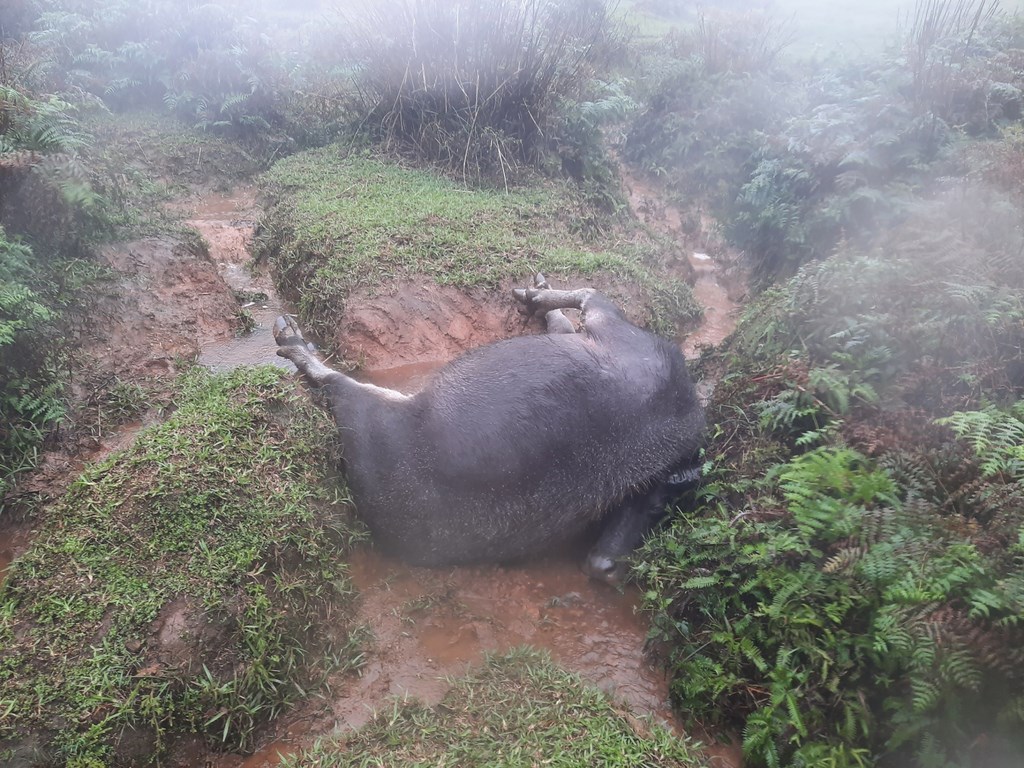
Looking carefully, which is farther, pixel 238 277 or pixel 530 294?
pixel 238 277

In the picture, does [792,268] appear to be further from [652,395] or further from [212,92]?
[212,92]

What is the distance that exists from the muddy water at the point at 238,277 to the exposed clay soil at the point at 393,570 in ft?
0.07

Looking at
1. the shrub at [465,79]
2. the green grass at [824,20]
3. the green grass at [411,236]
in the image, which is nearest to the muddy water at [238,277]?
the green grass at [411,236]

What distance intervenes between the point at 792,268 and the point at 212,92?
844 centimetres

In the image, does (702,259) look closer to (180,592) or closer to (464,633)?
(464,633)

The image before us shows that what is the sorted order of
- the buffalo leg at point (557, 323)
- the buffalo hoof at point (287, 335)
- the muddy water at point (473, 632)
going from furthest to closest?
1. the buffalo leg at point (557, 323)
2. the buffalo hoof at point (287, 335)
3. the muddy water at point (473, 632)

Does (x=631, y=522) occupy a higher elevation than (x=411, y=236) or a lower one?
lower

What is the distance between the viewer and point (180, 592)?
3.04 meters

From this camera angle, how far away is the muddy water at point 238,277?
491cm

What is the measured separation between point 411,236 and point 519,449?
121 inches

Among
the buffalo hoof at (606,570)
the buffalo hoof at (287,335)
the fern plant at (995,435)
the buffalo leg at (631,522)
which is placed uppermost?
the fern plant at (995,435)

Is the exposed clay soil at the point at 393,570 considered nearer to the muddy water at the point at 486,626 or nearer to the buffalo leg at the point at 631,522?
the muddy water at the point at 486,626

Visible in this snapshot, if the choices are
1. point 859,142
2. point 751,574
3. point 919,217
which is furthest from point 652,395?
point 859,142

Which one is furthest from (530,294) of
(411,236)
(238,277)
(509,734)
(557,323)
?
(509,734)
